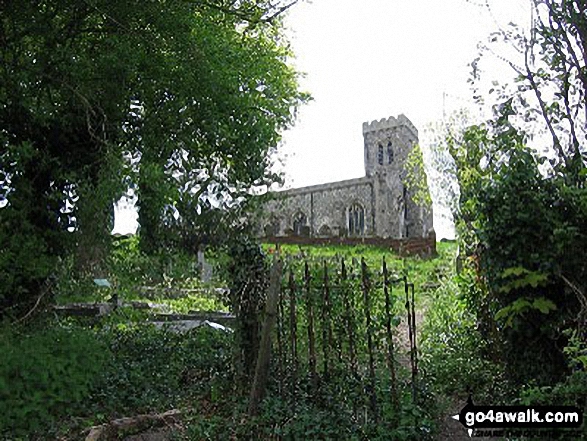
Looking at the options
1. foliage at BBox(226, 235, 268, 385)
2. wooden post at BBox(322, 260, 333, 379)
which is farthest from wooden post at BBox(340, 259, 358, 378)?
foliage at BBox(226, 235, 268, 385)

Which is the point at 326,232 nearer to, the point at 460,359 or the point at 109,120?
the point at 109,120

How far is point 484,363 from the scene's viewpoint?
6.98 meters

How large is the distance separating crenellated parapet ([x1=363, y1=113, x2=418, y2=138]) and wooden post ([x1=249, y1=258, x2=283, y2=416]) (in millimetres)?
50190

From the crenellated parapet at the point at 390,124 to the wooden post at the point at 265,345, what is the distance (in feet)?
165

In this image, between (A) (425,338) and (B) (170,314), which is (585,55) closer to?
(A) (425,338)

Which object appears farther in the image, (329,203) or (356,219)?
(329,203)

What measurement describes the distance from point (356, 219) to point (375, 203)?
2.47 m

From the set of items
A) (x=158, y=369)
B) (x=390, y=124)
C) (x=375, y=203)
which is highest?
(x=390, y=124)

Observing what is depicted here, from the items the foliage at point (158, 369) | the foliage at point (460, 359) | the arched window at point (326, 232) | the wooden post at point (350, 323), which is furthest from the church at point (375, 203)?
the wooden post at point (350, 323)

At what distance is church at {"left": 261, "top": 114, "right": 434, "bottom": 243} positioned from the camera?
4900 cm

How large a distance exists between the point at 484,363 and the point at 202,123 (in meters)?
5.78

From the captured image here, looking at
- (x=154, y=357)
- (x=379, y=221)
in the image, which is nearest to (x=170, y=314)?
(x=154, y=357)

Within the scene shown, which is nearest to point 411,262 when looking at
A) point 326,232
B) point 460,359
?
point 326,232

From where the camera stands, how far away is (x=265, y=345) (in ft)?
19.0
